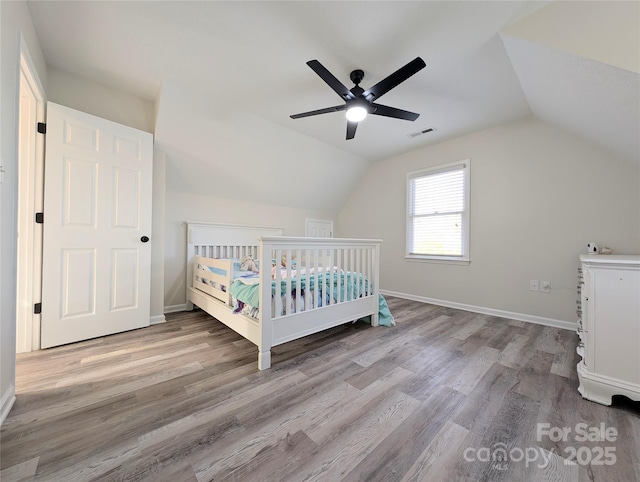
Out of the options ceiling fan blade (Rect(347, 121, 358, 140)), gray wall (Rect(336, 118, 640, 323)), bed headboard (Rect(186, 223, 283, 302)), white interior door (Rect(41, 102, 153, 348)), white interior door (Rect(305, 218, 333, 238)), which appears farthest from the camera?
white interior door (Rect(305, 218, 333, 238))

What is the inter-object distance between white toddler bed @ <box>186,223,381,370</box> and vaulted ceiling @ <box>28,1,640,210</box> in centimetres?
118

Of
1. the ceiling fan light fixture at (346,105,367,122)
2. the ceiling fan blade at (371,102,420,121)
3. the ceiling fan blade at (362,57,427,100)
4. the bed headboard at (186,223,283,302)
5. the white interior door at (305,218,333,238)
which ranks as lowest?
the bed headboard at (186,223,283,302)

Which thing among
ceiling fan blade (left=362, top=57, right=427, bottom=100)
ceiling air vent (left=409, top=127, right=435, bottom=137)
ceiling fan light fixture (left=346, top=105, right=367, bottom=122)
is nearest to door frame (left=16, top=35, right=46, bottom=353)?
ceiling fan light fixture (left=346, top=105, right=367, bottom=122)

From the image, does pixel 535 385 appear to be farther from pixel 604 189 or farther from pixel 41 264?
pixel 41 264

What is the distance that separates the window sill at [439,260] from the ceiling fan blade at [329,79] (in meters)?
2.61

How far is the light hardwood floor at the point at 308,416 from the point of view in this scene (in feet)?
3.23

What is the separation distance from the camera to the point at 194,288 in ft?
9.82

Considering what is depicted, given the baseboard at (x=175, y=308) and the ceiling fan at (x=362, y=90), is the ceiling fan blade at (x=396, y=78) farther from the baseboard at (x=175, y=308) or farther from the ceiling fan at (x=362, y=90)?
the baseboard at (x=175, y=308)

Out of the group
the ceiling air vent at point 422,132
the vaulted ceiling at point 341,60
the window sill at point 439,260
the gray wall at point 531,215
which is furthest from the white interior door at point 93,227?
the gray wall at point 531,215

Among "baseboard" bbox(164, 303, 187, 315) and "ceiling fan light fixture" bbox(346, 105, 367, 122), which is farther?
"baseboard" bbox(164, 303, 187, 315)

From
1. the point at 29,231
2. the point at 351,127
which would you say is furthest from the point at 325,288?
the point at 29,231

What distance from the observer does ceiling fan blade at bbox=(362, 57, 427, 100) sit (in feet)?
5.03

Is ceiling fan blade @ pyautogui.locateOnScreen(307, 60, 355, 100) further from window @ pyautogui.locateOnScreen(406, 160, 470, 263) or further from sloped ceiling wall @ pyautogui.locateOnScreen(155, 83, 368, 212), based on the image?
window @ pyautogui.locateOnScreen(406, 160, 470, 263)

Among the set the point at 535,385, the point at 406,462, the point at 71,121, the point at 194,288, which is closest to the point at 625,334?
the point at 535,385
